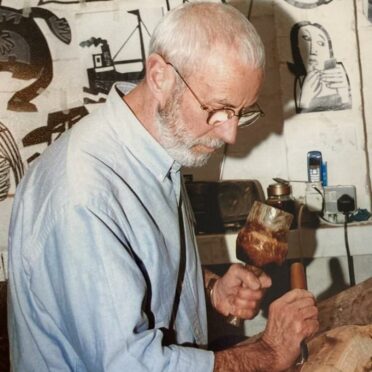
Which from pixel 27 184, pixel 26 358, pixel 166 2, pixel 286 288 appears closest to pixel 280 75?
pixel 166 2

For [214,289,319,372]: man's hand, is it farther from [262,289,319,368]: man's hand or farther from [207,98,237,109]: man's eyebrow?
[207,98,237,109]: man's eyebrow

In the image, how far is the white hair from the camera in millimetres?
1000

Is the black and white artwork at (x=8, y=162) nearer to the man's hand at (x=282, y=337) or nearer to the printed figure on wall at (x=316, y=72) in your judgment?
the printed figure on wall at (x=316, y=72)

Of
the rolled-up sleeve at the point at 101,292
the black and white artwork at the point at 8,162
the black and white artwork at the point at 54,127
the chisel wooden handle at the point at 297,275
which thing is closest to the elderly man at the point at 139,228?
the rolled-up sleeve at the point at 101,292

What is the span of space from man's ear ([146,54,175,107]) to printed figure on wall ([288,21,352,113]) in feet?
4.50

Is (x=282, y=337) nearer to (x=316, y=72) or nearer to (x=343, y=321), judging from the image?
(x=343, y=321)

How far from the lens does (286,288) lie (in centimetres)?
256

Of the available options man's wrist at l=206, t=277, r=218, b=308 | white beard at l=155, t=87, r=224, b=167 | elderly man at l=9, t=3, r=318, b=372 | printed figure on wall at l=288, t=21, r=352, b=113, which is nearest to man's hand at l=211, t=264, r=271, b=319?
man's wrist at l=206, t=277, r=218, b=308

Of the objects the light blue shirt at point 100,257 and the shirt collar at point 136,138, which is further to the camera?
the shirt collar at point 136,138

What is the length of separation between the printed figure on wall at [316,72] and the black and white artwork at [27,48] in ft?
3.65

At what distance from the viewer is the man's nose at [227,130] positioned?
109cm

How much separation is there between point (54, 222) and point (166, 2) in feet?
5.48

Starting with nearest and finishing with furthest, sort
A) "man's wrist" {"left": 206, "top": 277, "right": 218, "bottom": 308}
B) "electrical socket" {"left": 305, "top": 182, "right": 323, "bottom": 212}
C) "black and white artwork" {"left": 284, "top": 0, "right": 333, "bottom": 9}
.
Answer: "man's wrist" {"left": 206, "top": 277, "right": 218, "bottom": 308} → "black and white artwork" {"left": 284, "top": 0, "right": 333, "bottom": 9} → "electrical socket" {"left": 305, "top": 182, "right": 323, "bottom": 212}

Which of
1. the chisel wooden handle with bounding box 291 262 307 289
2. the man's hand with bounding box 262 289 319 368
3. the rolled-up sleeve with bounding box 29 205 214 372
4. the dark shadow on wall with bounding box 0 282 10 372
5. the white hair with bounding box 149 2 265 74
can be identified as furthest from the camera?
the dark shadow on wall with bounding box 0 282 10 372
